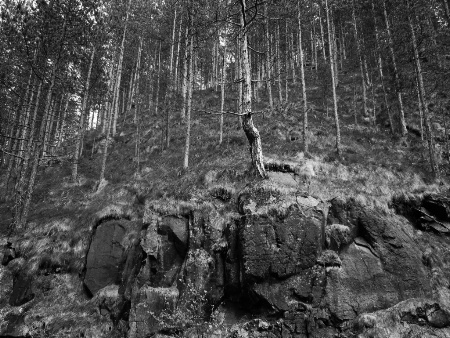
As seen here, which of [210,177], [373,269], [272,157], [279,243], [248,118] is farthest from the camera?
[272,157]

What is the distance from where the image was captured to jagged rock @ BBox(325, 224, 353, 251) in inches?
387

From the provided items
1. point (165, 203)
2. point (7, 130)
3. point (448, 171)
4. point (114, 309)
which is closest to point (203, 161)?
point (165, 203)

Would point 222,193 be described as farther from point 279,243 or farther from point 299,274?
point 299,274

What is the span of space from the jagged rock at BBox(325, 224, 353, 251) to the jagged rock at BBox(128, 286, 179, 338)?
5.56 meters

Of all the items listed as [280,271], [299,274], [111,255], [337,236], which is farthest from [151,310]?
[337,236]

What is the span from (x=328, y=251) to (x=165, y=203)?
6.74m

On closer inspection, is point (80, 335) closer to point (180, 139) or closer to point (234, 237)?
point (234, 237)

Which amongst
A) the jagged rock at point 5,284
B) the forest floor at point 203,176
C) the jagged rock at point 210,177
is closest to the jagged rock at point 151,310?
the forest floor at point 203,176

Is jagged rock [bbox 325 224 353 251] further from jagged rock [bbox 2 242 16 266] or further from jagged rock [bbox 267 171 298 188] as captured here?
jagged rock [bbox 2 242 16 266]

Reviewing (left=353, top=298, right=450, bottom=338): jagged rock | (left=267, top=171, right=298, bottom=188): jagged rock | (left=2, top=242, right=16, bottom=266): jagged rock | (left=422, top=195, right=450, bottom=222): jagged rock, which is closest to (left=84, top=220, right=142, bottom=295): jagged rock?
(left=2, top=242, right=16, bottom=266): jagged rock

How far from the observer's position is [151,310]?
9.37 metres

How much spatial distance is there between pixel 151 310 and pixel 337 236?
22.2ft

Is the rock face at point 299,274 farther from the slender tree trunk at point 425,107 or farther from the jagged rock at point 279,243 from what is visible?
the slender tree trunk at point 425,107

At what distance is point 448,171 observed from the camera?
47.0ft
